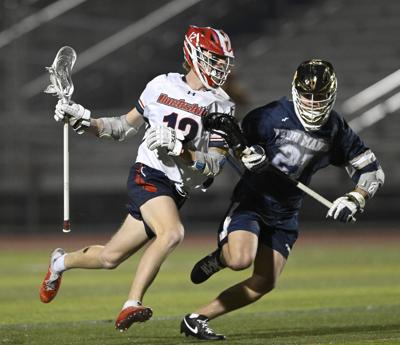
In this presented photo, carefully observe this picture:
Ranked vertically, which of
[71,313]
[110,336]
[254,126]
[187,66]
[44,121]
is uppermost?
[44,121]

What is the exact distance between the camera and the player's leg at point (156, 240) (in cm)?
712

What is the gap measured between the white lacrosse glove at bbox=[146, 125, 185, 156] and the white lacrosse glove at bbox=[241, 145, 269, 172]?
0.43 meters

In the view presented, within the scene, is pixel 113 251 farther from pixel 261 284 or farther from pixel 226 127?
pixel 226 127

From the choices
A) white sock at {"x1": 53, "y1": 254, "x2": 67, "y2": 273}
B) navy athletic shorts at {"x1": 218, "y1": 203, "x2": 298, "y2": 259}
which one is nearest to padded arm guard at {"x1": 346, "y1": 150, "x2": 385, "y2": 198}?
navy athletic shorts at {"x1": 218, "y1": 203, "x2": 298, "y2": 259}

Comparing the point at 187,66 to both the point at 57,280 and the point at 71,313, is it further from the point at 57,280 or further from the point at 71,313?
the point at 71,313

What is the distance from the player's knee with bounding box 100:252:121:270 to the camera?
299 inches

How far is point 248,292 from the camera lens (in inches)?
300

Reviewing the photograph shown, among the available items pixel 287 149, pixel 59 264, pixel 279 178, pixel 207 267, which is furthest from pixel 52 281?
pixel 287 149

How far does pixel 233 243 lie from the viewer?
24.2 ft

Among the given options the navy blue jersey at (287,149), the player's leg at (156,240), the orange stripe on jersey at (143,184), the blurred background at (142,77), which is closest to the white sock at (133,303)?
the player's leg at (156,240)

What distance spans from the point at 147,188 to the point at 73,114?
0.71 m

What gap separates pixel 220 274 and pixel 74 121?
6864 millimetres

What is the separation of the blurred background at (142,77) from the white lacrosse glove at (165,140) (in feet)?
33.3

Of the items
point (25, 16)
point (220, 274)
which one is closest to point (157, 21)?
point (25, 16)
